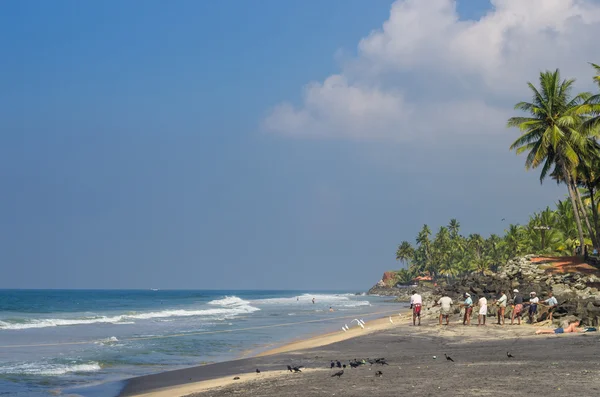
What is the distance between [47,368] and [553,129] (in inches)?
1239

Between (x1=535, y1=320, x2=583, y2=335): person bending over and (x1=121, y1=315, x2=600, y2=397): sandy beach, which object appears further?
(x1=535, y1=320, x2=583, y2=335): person bending over

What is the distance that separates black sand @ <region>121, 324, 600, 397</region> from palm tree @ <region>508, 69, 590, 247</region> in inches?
765

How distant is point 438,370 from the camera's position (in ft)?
41.7

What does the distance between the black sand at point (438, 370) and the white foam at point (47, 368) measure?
2.86 meters

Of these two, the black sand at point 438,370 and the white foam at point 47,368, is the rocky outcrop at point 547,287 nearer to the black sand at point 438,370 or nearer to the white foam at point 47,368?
the black sand at point 438,370

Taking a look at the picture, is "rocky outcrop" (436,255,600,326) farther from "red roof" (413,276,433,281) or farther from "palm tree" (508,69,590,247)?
"red roof" (413,276,433,281)

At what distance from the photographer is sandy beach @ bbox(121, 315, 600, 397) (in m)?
10.4

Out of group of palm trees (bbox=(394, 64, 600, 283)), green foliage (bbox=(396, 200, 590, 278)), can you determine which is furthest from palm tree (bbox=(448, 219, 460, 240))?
group of palm trees (bbox=(394, 64, 600, 283))

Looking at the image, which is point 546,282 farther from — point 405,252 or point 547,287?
point 405,252

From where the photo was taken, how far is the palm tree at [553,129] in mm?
37594

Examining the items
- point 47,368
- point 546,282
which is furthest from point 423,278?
point 47,368

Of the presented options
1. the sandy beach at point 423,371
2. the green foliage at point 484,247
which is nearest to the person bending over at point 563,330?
the sandy beach at point 423,371

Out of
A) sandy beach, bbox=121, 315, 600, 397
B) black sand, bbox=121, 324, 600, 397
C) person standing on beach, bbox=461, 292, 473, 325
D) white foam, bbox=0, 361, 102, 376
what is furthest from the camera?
person standing on beach, bbox=461, 292, 473, 325

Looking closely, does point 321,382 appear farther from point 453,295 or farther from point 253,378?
point 453,295
